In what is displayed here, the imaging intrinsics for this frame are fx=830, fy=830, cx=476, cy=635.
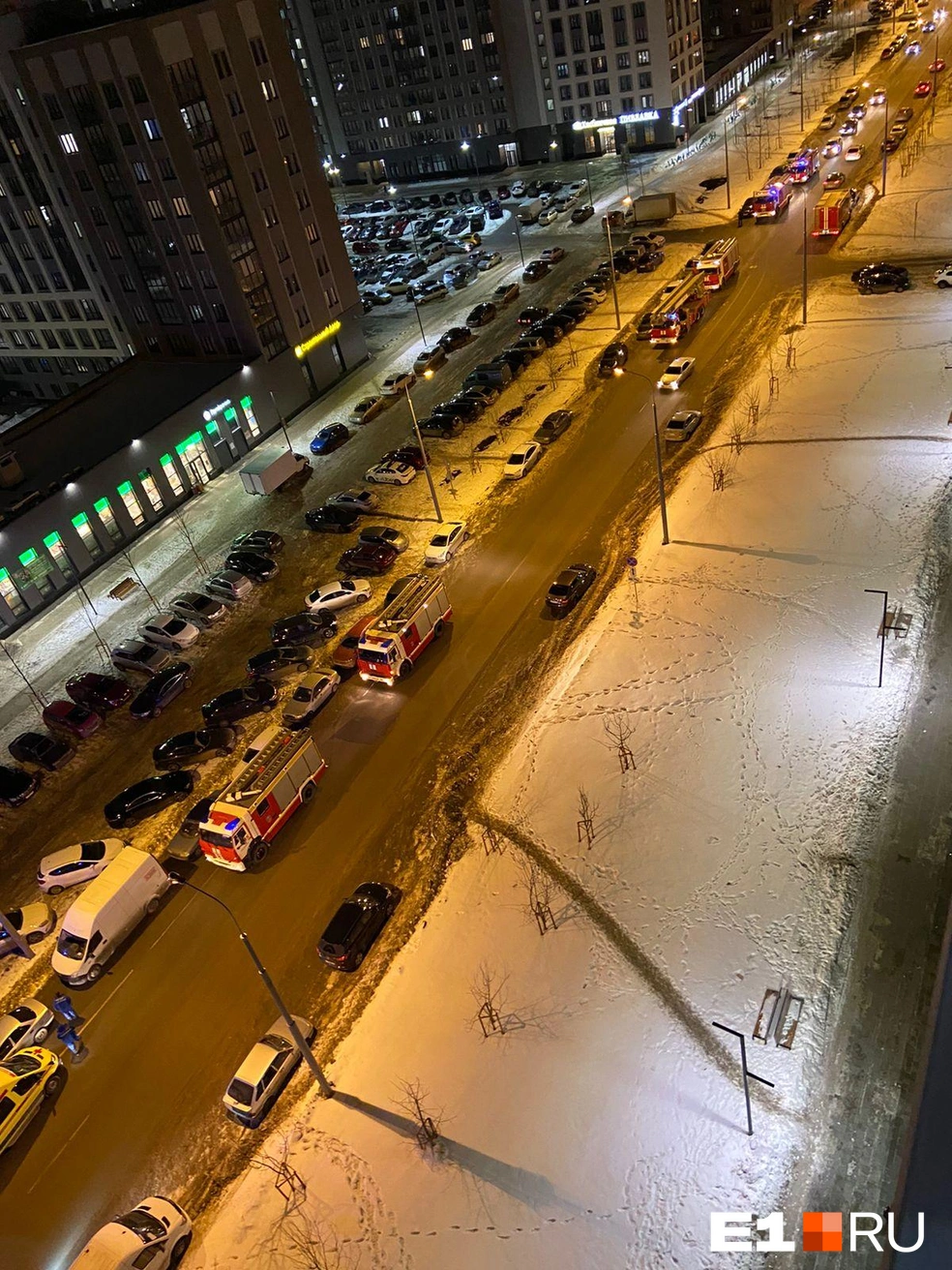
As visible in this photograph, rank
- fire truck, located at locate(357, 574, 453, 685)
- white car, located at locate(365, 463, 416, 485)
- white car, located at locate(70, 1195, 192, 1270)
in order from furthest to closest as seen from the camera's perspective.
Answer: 1. white car, located at locate(365, 463, 416, 485)
2. fire truck, located at locate(357, 574, 453, 685)
3. white car, located at locate(70, 1195, 192, 1270)

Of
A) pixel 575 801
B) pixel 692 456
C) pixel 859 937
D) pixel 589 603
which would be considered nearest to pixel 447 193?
pixel 692 456

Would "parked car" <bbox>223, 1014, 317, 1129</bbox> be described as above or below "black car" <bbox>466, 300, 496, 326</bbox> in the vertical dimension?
below

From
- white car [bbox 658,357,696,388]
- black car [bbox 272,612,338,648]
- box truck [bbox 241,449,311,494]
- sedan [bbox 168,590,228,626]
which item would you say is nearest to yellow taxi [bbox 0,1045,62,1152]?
black car [bbox 272,612,338,648]

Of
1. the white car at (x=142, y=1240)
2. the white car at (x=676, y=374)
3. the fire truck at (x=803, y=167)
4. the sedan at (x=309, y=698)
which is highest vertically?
the fire truck at (x=803, y=167)

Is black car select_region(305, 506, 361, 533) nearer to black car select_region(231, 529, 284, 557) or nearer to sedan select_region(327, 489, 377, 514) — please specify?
sedan select_region(327, 489, 377, 514)

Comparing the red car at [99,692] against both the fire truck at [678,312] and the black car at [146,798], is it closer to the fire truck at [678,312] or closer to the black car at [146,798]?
the black car at [146,798]

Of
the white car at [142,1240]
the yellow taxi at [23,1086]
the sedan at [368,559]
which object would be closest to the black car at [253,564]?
the sedan at [368,559]

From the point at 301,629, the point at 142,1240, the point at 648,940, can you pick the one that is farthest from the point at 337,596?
the point at 142,1240

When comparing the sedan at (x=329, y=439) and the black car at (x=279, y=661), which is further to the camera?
the sedan at (x=329, y=439)
